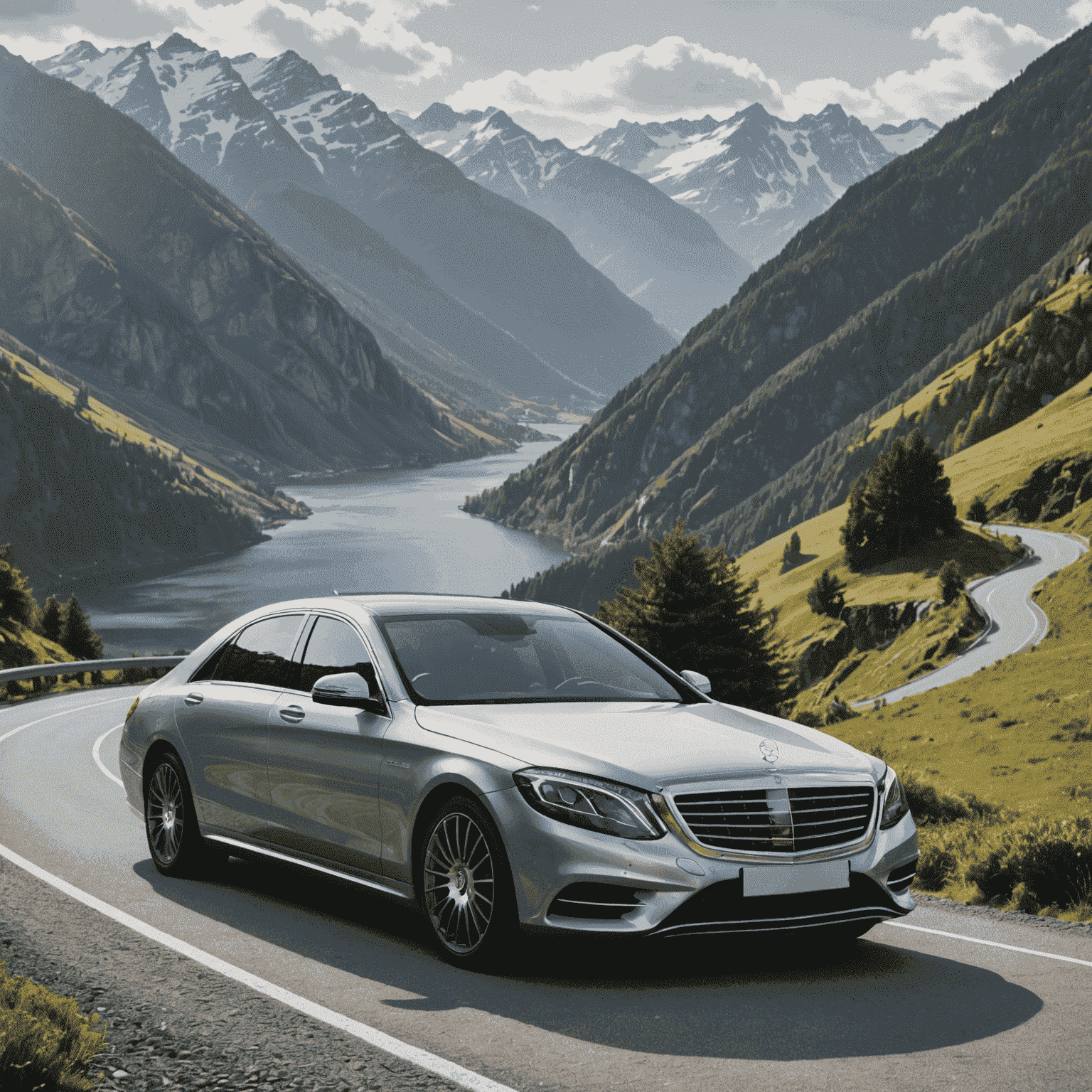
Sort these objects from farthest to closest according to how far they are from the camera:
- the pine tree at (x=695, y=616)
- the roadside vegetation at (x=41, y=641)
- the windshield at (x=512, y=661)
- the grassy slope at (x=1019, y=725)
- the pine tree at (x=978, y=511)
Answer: the pine tree at (x=978, y=511) < the pine tree at (x=695, y=616) < the roadside vegetation at (x=41, y=641) < the grassy slope at (x=1019, y=725) < the windshield at (x=512, y=661)

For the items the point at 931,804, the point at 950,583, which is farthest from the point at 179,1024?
the point at 950,583

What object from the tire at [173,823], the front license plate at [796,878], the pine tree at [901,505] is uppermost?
the pine tree at [901,505]

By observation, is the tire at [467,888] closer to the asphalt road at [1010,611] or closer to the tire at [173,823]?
the tire at [173,823]

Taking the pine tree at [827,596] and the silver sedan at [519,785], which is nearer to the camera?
the silver sedan at [519,785]

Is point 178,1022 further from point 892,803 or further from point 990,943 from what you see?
point 990,943

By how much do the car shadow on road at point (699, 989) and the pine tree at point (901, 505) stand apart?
85.5m

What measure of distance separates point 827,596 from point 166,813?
83.3 meters

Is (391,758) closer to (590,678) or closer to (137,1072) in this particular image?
(590,678)

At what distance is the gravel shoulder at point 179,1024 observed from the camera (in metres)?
4.55

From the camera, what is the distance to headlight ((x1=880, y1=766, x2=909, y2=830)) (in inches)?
242

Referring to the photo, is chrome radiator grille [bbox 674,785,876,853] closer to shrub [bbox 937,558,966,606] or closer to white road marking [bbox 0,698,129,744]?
white road marking [bbox 0,698,129,744]

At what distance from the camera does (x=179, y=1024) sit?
5.17 meters

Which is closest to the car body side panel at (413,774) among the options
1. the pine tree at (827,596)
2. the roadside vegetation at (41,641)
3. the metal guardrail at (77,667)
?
the metal guardrail at (77,667)

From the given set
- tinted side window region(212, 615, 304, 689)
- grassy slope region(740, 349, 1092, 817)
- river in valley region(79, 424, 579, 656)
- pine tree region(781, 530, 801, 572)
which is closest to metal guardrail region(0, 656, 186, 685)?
grassy slope region(740, 349, 1092, 817)
